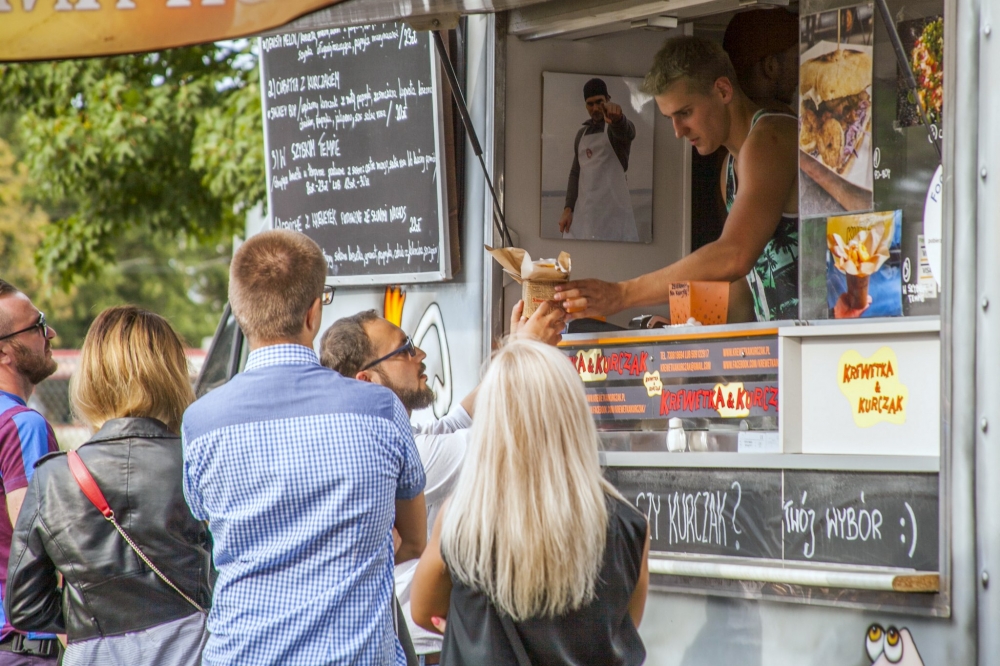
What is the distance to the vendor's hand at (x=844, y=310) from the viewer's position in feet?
11.9

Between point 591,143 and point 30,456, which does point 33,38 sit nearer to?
point 30,456

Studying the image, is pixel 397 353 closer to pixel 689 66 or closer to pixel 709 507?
pixel 709 507

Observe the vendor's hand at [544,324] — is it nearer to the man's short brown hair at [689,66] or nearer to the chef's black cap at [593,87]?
the man's short brown hair at [689,66]

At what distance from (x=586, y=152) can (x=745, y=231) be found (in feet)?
2.96

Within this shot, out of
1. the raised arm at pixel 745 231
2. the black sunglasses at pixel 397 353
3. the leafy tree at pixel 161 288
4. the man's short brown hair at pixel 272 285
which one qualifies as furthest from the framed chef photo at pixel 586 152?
the leafy tree at pixel 161 288

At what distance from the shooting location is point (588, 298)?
4191mm

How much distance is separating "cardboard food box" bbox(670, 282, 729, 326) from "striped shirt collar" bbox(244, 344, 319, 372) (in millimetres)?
1701

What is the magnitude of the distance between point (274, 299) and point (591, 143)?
7.73 ft

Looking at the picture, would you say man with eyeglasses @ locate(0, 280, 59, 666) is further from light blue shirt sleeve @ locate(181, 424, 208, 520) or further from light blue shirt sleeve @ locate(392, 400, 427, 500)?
light blue shirt sleeve @ locate(392, 400, 427, 500)

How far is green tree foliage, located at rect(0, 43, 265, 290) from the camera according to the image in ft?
33.8

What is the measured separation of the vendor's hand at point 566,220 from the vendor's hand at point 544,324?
28.5 inches

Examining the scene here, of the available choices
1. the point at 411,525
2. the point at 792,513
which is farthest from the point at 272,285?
Answer: the point at 792,513

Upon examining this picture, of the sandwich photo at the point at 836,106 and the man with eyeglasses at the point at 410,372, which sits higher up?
the sandwich photo at the point at 836,106

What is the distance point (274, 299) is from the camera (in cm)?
279
